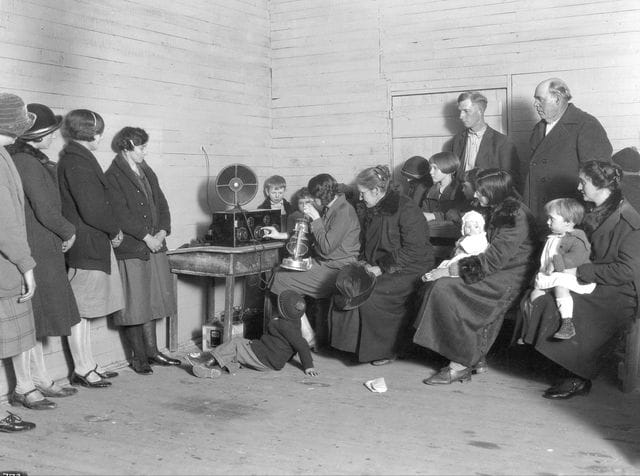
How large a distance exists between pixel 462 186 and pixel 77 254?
3216mm

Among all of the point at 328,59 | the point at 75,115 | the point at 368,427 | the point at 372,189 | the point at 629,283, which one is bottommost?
the point at 368,427

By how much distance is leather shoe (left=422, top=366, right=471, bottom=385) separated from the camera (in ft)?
18.7

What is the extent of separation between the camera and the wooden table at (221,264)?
6.52 meters

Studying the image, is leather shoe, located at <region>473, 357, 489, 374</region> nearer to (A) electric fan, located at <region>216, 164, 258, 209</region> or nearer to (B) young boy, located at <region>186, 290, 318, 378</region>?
(B) young boy, located at <region>186, 290, 318, 378</region>

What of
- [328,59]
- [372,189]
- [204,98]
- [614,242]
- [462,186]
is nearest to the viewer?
[614,242]

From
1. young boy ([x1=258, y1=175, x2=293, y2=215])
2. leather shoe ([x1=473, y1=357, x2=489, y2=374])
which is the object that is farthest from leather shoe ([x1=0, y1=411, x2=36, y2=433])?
young boy ([x1=258, y1=175, x2=293, y2=215])

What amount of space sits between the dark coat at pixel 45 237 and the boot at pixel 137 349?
2.98 ft

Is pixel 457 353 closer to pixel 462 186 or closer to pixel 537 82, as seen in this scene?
pixel 462 186

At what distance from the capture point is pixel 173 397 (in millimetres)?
5422

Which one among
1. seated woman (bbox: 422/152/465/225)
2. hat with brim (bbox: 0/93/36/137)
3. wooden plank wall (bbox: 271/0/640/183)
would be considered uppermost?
wooden plank wall (bbox: 271/0/640/183)

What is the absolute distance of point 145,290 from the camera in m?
6.19

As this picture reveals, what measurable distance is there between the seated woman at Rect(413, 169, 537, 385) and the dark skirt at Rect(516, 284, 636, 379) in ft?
1.52

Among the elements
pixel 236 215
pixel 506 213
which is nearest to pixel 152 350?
pixel 236 215

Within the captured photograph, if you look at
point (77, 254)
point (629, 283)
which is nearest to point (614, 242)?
point (629, 283)
